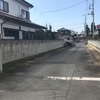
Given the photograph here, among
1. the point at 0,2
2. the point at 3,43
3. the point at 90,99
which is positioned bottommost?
the point at 90,99

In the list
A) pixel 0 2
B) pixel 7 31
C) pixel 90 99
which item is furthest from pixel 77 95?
pixel 0 2

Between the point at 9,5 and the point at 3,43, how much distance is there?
50.8 ft

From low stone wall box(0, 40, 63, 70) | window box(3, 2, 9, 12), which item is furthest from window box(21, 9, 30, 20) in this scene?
low stone wall box(0, 40, 63, 70)

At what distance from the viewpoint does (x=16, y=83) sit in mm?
10008

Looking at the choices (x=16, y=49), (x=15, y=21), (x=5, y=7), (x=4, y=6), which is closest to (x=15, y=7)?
(x=5, y=7)

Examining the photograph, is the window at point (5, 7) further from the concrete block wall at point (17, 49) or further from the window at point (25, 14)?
the window at point (25, 14)

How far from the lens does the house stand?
78.8 ft

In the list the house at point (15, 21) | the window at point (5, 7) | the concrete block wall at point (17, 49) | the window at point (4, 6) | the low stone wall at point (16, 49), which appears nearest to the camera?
the low stone wall at point (16, 49)

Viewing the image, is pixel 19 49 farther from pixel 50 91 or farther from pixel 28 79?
pixel 50 91

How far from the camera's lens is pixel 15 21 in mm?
25188

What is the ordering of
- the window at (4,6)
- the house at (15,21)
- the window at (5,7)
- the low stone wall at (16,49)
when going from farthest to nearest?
the window at (5,7) → the window at (4,6) → the house at (15,21) → the low stone wall at (16,49)

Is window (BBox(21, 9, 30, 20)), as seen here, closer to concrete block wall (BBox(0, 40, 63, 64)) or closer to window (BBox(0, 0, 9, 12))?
window (BBox(0, 0, 9, 12))

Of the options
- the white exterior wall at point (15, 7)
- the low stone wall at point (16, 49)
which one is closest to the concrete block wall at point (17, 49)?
the low stone wall at point (16, 49)

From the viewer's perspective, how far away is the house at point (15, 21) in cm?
2402
